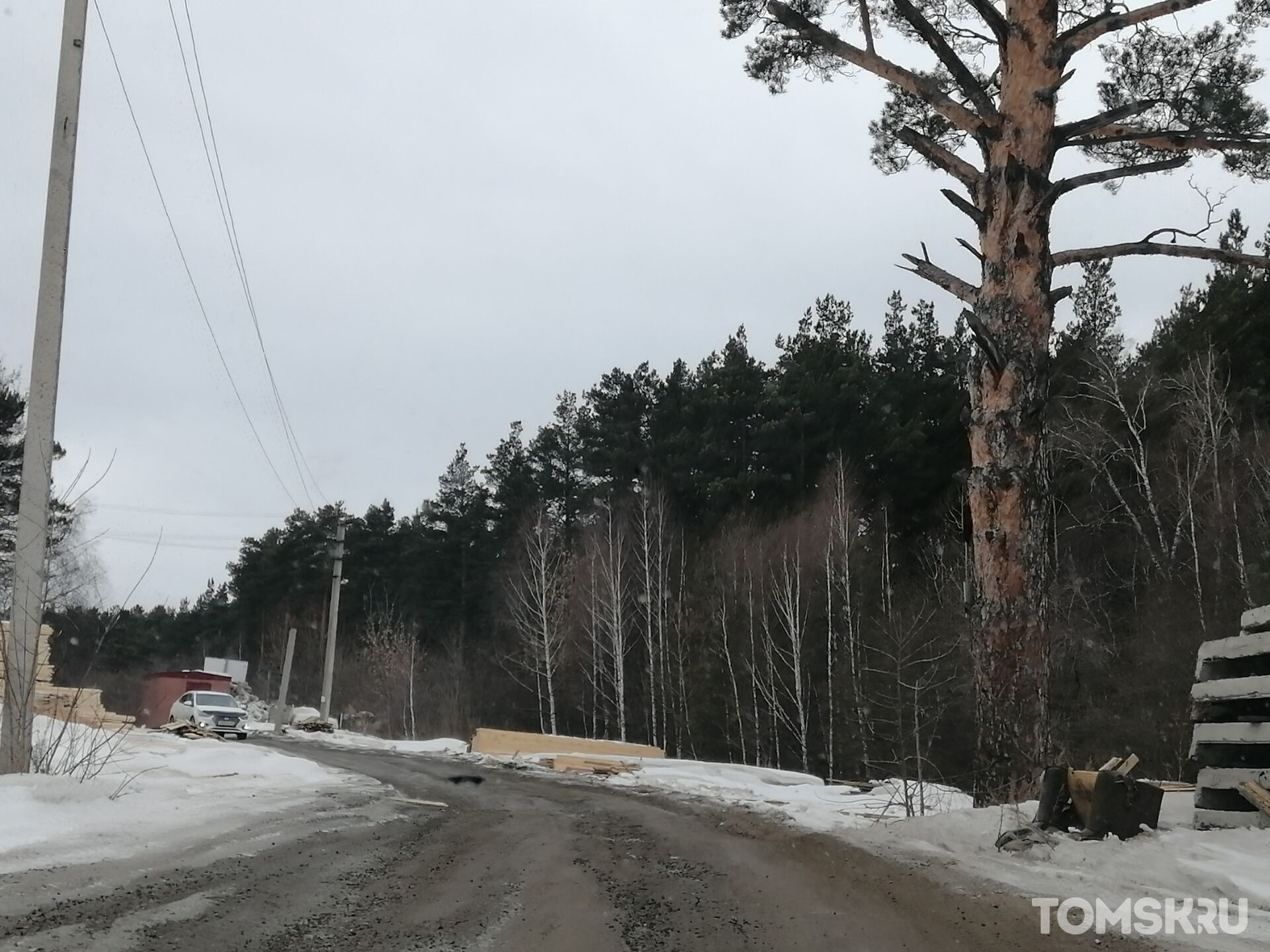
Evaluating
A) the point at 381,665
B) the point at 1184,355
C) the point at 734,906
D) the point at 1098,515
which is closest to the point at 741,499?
the point at 1098,515

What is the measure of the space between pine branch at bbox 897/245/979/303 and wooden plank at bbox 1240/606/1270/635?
3582 mm

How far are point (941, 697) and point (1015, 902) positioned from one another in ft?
88.2

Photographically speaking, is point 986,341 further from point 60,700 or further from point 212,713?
point 212,713

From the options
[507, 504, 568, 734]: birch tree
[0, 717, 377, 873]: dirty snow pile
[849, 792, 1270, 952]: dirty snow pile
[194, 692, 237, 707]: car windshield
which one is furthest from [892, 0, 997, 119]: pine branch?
[507, 504, 568, 734]: birch tree

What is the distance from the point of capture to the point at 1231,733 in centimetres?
754

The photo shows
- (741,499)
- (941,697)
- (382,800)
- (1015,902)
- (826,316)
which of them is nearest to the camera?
(1015,902)

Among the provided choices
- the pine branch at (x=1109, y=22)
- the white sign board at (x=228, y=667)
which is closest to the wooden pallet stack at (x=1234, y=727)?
the pine branch at (x=1109, y=22)

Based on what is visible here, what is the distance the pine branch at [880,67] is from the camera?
10.4 meters

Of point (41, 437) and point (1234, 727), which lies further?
point (41, 437)

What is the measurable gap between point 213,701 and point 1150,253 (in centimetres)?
3544

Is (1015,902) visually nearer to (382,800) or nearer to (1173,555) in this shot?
(382,800)

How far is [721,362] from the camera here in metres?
52.0

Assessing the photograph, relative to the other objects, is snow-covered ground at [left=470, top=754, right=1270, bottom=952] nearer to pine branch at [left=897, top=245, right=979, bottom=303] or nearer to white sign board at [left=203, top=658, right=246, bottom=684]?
pine branch at [left=897, top=245, right=979, bottom=303]

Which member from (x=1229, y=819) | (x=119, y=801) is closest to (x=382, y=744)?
(x=119, y=801)
